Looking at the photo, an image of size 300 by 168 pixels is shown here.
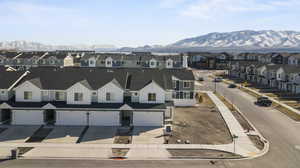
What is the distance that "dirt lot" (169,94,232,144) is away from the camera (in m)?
34.6

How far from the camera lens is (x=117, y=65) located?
290ft

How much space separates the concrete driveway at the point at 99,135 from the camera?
3313 cm

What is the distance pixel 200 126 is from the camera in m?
39.6

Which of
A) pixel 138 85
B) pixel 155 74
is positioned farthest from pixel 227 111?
pixel 138 85

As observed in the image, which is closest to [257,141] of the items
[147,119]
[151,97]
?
[147,119]

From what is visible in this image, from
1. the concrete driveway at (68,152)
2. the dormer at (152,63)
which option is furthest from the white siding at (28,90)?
the dormer at (152,63)

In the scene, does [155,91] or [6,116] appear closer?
[155,91]

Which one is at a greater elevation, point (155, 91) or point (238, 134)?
point (155, 91)

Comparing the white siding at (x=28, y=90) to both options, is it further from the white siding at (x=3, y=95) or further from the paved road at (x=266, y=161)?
the paved road at (x=266, y=161)

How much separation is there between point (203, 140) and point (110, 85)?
1502cm

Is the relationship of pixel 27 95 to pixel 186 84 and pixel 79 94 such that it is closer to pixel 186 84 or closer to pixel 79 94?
pixel 79 94

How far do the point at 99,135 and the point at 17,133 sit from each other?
10.4 metres

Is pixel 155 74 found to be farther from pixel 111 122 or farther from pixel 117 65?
pixel 117 65

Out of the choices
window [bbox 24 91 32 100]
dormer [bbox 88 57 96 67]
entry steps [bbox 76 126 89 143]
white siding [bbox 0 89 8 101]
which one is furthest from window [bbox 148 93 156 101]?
dormer [bbox 88 57 96 67]
